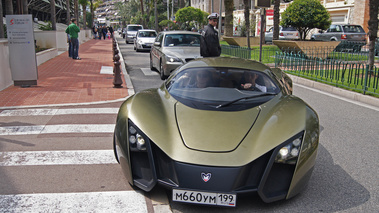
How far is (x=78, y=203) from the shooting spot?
362 centimetres

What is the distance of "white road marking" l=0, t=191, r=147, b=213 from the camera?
3.50 meters

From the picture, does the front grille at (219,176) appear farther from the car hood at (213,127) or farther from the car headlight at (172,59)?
the car headlight at (172,59)

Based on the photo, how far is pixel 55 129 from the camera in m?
6.25

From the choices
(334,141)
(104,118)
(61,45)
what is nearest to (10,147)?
(104,118)

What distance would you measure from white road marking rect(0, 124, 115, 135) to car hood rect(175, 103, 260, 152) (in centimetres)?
261

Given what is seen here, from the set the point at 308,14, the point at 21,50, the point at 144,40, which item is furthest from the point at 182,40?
the point at 144,40

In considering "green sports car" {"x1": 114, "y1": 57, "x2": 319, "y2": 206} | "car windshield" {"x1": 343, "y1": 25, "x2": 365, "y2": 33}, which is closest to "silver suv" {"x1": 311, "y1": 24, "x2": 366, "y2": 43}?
"car windshield" {"x1": 343, "y1": 25, "x2": 365, "y2": 33}

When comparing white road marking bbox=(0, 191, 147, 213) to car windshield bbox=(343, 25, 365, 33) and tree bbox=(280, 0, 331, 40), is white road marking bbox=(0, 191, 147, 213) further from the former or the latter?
car windshield bbox=(343, 25, 365, 33)

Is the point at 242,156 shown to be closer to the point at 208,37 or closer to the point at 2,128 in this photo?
the point at 2,128

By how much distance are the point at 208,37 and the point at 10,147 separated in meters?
5.30

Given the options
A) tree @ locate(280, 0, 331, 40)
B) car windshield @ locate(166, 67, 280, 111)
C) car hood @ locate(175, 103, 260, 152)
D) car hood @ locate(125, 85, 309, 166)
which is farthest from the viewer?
tree @ locate(280, 0, 331, 40)

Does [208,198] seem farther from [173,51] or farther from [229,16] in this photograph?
[229,16]

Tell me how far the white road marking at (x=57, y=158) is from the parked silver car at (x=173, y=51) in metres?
6.94

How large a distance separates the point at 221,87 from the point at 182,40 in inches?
359
